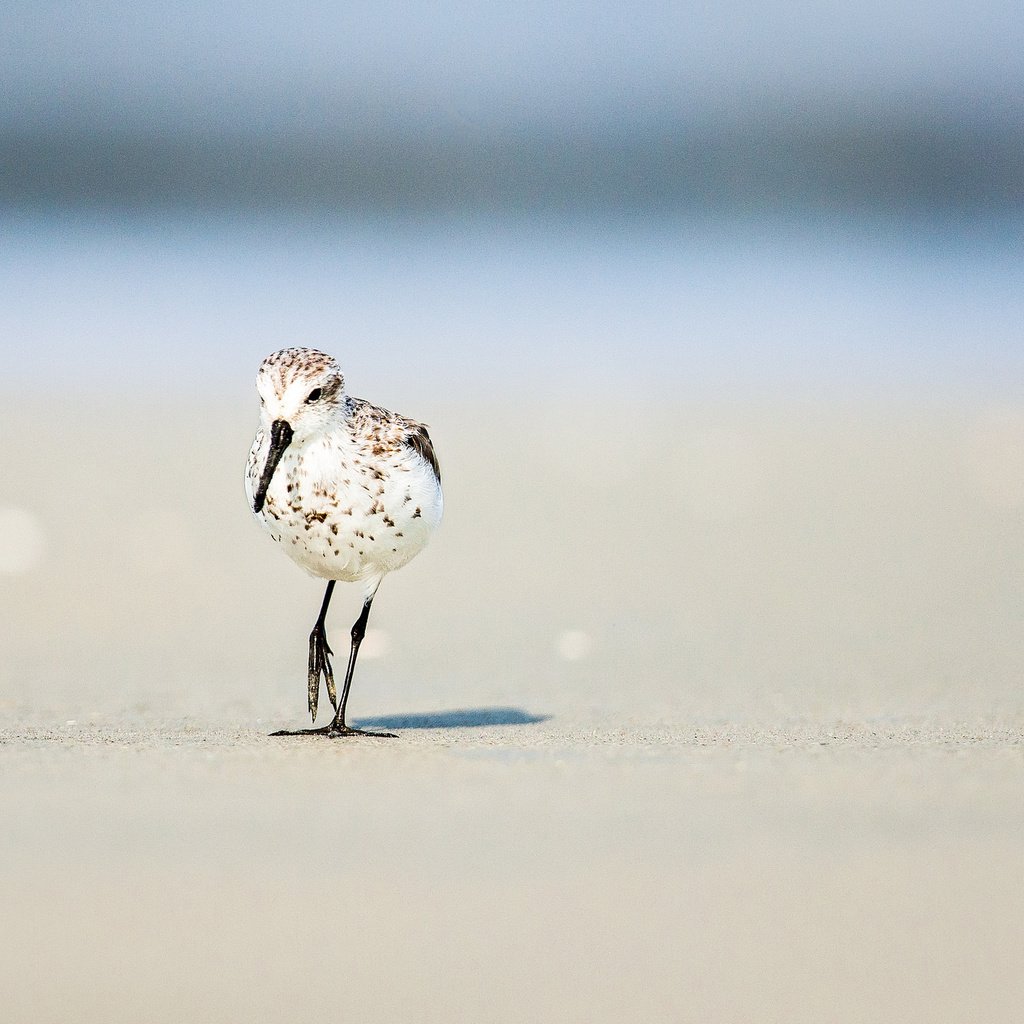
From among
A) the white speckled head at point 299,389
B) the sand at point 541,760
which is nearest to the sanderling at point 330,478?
the white speckled head at point 299,389

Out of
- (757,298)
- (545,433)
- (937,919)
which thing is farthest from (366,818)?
(757,298)

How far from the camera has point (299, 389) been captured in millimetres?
4430

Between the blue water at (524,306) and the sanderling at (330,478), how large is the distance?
6.93m

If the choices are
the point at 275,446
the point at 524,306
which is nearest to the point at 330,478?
the point at 275,446

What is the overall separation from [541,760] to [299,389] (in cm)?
128

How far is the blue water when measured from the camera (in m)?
12.6

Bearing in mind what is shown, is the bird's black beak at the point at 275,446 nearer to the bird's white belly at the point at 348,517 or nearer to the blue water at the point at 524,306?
the bird's white belly at the point at 348,517

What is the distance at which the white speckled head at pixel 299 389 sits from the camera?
4430mm

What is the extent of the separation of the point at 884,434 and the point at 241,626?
529cm

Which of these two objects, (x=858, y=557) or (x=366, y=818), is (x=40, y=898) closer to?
(x=366, y=818)

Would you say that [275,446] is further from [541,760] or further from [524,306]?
[524,306]

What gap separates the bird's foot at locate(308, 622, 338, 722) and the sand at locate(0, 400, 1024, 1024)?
21 cm

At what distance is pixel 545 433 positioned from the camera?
413 inches

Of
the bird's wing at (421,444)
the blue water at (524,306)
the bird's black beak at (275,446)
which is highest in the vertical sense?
the blue water at (524,306)
